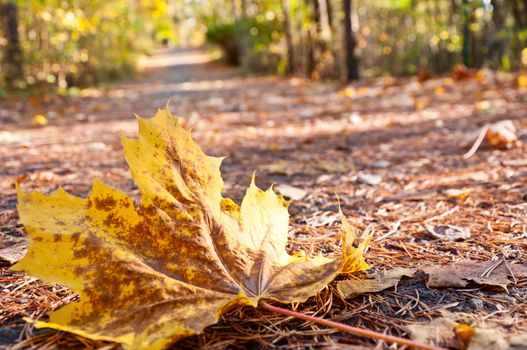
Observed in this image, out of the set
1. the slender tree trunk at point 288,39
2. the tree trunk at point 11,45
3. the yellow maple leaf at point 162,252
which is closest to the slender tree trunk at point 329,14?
the slender tree trunk at point 288,39

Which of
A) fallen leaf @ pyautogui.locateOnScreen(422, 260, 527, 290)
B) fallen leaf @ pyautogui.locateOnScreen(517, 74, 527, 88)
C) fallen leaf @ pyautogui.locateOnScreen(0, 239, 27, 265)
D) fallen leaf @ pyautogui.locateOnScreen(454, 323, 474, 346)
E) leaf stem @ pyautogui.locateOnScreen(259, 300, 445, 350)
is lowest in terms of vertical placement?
fallen leaf @ pyautogui.locateOnScreen(517, 74, 527, 88)

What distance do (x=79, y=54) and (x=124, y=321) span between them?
10051mm

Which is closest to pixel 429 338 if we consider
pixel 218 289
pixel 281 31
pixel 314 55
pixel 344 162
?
pixel 218 289

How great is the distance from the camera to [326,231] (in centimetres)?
181

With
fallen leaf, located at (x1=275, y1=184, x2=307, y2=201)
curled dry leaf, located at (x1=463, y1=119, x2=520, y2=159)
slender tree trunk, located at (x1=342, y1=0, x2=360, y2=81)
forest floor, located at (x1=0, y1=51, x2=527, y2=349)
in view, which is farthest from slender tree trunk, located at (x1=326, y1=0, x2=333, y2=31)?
fallen leaf, located at (x1=275, y1=184, x2=307, y2=201)

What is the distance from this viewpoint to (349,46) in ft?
27.2

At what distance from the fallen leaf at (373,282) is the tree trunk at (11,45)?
7951 mm

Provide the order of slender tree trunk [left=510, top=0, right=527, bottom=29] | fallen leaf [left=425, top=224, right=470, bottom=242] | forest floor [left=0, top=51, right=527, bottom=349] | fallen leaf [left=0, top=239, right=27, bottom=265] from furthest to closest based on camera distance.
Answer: slender tree trunk [left=510, top=0, right=527, bottom=29], fallen leaf [left=425, top=224, right=470, bottom=242], fallen leaf [left=0, top=239, right=27, bottom=265], forest floor [left=0, top=51, right=527, bottom=349]

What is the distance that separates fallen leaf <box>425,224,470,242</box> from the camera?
168 cm

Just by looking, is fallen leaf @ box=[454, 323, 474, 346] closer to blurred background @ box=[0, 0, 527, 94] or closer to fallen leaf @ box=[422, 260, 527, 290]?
fallen leaf @ box=[422, 260, 527, 290]

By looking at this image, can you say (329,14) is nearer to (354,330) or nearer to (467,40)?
(467,40)

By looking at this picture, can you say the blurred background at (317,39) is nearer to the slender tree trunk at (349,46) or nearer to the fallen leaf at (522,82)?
the slender tree trunk at (349,46)

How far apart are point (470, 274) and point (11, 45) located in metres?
8.15

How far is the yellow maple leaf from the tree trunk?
25.5 ft
